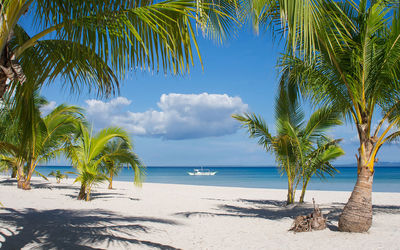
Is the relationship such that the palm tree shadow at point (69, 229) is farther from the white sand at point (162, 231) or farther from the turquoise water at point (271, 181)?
the turquoise water at point (271, 181)

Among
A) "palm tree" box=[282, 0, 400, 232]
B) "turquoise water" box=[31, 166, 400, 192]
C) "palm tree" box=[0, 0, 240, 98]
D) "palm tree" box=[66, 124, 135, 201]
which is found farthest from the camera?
"turquoise water" box=[31, 166, 400, 192]

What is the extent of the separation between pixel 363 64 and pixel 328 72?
2.23 feet

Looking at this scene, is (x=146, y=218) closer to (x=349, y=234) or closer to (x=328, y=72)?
(x=349, y=234)

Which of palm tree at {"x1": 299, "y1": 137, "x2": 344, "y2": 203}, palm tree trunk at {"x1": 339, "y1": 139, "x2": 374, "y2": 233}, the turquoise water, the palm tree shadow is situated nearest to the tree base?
palm tree trunk at {"x1": 339, "y1": 139, "x2": 374, "y2": 233}

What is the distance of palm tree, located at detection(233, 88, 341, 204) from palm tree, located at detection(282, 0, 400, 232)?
8.86ft

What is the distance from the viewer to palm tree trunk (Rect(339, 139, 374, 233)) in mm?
5277

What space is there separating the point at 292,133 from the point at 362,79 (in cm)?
343

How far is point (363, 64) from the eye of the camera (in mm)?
5012

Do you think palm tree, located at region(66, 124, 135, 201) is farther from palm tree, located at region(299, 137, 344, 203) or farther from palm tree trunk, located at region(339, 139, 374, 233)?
palm tree trunk, located at region(339, 139, 374, 233)

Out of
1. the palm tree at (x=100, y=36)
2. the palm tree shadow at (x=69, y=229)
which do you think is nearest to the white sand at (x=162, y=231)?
the palm tree shadow at (x=69, y=229)

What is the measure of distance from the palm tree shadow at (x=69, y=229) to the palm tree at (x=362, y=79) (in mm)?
3514

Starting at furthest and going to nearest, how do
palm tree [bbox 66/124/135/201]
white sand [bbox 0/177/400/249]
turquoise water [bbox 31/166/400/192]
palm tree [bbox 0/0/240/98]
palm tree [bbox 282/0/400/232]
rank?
turquoise water [bbox 31/166/400/192]
palm tree [bbox 66/124/135/201]
palm tree [bbox 282/0/400/232]
white sand [bbox 0/177/400/249]
palm tree [bbox 0/0/240/98]

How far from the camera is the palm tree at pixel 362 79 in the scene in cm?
495

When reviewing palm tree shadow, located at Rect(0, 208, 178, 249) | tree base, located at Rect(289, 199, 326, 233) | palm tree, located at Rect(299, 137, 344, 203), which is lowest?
palm tree shadow, located at Rect(0, 208, 178, 249)
